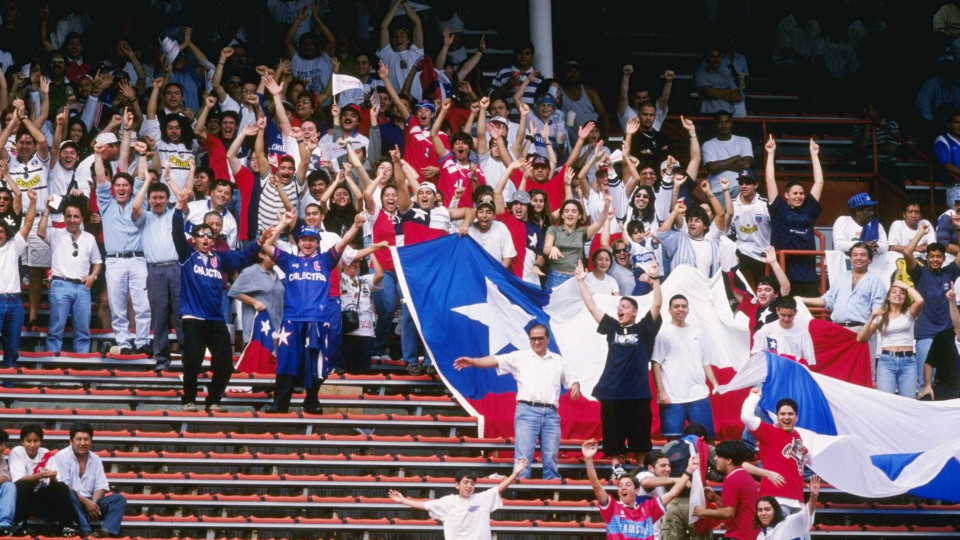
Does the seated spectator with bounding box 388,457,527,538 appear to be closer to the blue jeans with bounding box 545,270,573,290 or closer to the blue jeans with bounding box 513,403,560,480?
the blue jeans with bounding box 513,403,560,480

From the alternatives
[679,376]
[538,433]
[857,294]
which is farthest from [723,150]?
[538,433]

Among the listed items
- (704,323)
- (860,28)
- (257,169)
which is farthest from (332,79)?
(860,28)

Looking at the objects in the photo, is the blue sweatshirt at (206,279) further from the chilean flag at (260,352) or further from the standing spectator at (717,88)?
the standing spectator at (717,88)

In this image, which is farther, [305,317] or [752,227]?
[752,227]

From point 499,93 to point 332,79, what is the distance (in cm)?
210

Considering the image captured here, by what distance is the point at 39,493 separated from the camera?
47.3 ft

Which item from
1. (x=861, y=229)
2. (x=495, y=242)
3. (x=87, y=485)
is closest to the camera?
(x=87, y=485)

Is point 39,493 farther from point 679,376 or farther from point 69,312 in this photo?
point 679,376

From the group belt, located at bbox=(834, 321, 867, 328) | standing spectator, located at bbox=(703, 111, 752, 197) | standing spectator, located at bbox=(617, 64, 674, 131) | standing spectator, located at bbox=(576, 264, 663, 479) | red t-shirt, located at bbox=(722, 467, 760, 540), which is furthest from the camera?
standing spectator, located at bbox=(617, 64, 674, 131)

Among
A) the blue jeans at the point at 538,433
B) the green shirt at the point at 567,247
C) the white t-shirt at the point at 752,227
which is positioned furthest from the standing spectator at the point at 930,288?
the blue jeans at the point at 538,433

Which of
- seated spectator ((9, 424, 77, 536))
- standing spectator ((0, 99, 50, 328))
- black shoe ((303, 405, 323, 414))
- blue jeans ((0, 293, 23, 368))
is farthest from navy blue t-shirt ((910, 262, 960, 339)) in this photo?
standing spectator ((0, 99, 50, 328))

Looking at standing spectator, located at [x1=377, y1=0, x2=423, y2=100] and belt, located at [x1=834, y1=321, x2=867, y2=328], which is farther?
standing spectator, located at [x1=377, y1=0, x2=423, y2=100]

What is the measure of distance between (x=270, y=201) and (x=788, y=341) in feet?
17.8

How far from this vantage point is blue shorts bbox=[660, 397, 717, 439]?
53.9 feet
